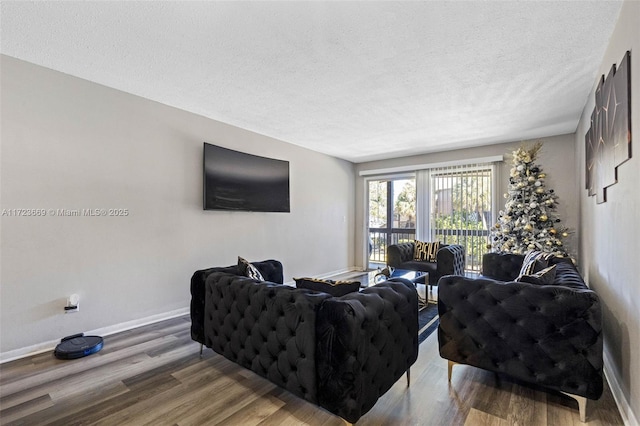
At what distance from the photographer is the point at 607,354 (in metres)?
2.28

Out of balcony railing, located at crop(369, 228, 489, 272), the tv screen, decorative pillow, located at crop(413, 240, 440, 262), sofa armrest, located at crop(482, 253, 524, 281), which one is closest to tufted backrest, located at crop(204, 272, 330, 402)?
the tv screen

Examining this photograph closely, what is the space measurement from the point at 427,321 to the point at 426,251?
1.74m

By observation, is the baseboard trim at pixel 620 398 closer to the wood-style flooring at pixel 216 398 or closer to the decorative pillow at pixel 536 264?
the wood-style flooring at pixel 216 398

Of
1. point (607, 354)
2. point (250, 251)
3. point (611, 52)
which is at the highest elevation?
point (611, 52)

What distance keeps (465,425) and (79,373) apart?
280 cm

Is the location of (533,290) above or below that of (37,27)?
below

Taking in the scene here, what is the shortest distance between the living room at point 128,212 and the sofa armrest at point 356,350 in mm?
1308

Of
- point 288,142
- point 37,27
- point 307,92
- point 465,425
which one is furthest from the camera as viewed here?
point 288,142

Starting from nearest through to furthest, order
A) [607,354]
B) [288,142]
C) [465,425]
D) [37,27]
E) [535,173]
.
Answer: [465,425], [37,27], [607,354], [535,173], [288,142]

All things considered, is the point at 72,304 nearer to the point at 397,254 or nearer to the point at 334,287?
the point at 334,287

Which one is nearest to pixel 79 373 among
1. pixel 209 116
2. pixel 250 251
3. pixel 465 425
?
pixel 250 251

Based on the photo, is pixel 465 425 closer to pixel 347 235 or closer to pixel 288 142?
pixel 288 142

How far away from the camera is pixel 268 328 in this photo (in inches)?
73.2

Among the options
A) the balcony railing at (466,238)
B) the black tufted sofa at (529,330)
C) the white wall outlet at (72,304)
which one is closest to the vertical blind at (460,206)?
the balcony railing at (466,238)
